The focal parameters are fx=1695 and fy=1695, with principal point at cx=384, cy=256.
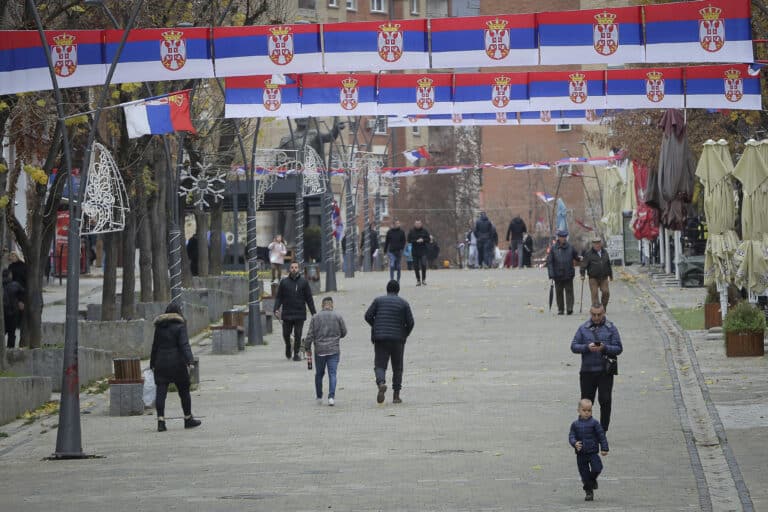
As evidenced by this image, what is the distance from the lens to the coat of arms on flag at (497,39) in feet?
82.8

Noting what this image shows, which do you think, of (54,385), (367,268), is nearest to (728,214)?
(54,385)

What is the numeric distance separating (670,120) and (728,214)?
691 centimetres

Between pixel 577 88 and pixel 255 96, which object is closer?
pixel 255 96

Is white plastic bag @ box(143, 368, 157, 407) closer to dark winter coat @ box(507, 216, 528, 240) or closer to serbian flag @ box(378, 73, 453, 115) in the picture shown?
serbian flag @ box(378, 73, 453, 115)

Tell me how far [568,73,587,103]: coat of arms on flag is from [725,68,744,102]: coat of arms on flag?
9.25ft

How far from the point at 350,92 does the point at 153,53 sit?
5.50 metres

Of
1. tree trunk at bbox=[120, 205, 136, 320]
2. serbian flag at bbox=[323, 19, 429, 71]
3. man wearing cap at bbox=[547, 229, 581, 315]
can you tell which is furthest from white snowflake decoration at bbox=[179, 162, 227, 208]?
serbian flag at bbox=[323, 19, 429, 71]

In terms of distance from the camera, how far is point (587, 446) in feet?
48.7

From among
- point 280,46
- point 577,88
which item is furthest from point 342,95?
point 280,46

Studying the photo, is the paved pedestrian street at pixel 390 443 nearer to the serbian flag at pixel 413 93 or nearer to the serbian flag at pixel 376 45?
the serbian flag at pixel 413 93

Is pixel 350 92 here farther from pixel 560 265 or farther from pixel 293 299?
pixel 560 265

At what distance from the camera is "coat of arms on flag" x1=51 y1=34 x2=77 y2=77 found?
991 inches

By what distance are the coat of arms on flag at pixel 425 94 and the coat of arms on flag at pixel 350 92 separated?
3.66 feet

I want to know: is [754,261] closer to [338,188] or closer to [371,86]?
[371,86]
